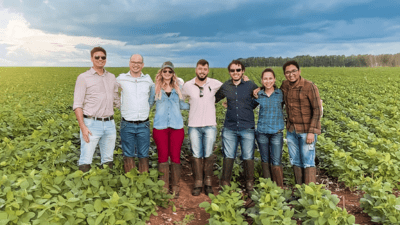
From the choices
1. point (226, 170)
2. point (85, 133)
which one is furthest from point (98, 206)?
point (226, 170)

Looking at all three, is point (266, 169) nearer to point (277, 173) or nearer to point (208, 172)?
point (277, 173)

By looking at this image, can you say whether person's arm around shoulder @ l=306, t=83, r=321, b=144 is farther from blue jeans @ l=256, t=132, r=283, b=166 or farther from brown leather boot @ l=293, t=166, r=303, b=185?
brown leather boot @ l=293, t=166, r=303, b=185

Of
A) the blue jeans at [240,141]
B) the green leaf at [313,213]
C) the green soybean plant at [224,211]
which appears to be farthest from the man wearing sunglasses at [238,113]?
the green leaf at [313,213]

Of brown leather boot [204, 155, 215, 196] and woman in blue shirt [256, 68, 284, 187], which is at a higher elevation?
woman in blue shirt [256, 68, 284, 187]

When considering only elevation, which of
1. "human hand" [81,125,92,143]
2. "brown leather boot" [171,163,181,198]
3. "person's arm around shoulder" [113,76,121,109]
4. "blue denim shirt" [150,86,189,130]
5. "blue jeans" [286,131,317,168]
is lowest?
"brown leather boot" [171,163,181,198]

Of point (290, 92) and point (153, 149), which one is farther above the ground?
point (290, 92)

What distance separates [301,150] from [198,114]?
60.0 inches

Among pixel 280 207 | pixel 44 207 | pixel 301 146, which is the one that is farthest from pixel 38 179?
pixel 301 146

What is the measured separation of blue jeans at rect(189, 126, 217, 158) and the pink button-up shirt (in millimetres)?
1227

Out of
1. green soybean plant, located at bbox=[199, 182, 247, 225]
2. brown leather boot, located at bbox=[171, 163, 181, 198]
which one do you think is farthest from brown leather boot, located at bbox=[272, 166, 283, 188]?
brown leather boot, located at bbox=[171, 163, 181, 198]

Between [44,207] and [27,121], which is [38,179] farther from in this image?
[27,121]

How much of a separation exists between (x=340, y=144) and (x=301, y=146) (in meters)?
2.79

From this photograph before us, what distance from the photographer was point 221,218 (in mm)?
3125

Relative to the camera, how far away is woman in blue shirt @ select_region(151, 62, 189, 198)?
13.2 ft
